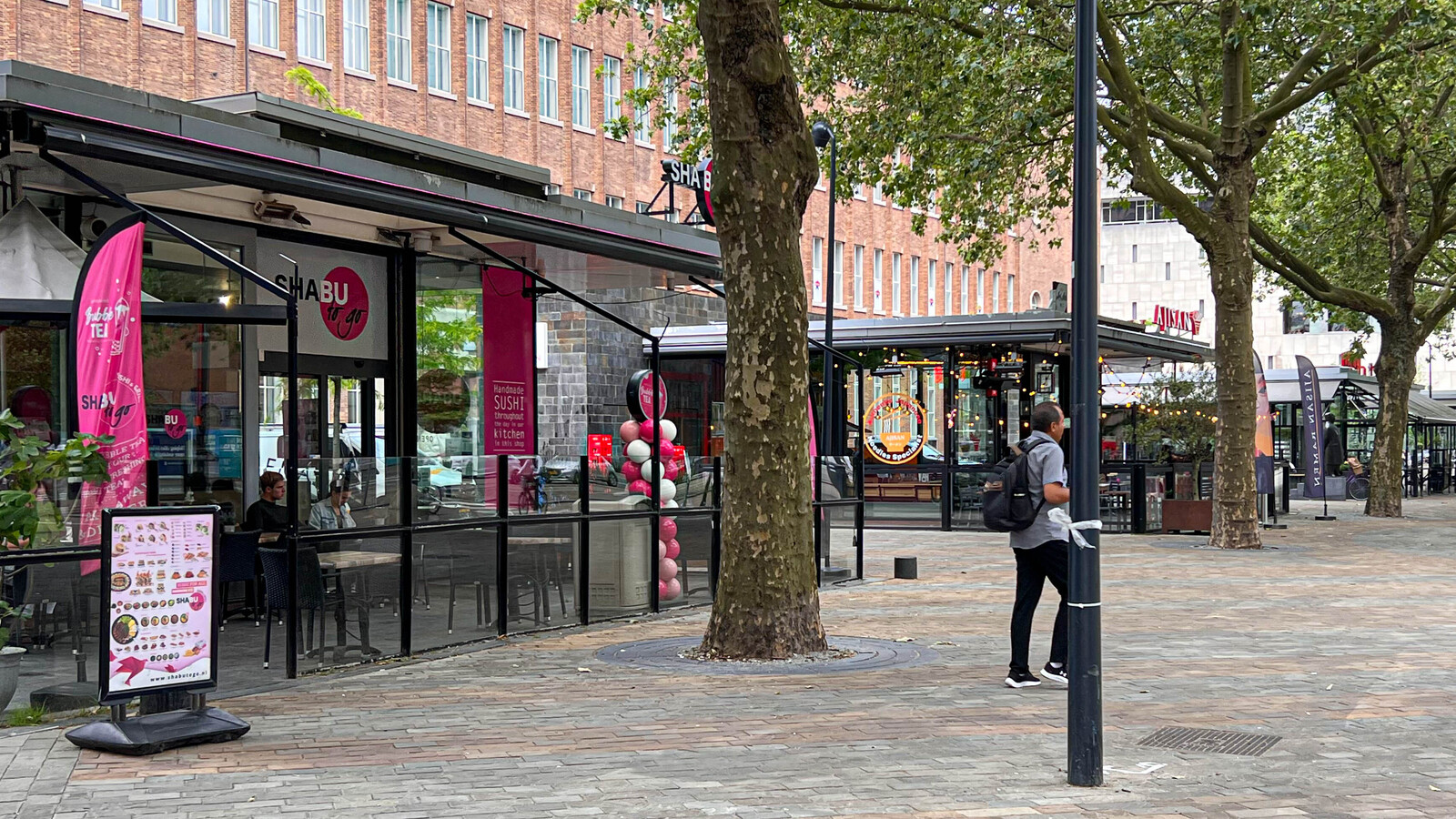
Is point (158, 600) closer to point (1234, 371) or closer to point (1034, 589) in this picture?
point (1034, 589)

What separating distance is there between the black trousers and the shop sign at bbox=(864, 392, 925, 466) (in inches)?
780

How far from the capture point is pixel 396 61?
3800 cm

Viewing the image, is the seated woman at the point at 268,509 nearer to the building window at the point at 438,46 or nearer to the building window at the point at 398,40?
the building window at the point at 398,40

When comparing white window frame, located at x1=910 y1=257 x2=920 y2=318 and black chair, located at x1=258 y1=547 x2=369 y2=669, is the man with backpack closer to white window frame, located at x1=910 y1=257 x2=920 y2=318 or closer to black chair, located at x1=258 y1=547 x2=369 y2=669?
black chair, located at x1=258 y1=547 x2=369 y2=669

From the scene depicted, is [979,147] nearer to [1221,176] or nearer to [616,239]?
[1221,176]

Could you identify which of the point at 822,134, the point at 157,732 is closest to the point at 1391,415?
the point at 822,134

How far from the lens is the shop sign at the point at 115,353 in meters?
9.84

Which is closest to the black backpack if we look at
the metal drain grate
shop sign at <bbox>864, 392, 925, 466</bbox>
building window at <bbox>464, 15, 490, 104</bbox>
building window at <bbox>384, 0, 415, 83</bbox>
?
the metal drain grate

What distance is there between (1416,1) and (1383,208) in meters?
13.8

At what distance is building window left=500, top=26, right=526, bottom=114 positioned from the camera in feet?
135

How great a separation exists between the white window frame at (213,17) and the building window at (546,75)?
9766 millimetres

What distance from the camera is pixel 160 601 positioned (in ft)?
26.8

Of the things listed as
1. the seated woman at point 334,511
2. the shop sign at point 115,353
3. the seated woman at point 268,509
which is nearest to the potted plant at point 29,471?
the shop sign at point 115,353

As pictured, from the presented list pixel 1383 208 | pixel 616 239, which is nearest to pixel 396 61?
pixel 1383 208
